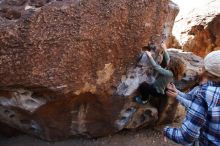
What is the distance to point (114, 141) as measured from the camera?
4.35m

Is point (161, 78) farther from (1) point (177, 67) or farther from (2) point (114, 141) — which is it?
(2) point (114, 141)

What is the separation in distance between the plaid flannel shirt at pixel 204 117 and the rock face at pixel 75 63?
101cm

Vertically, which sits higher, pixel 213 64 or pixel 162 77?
pixel 213 64

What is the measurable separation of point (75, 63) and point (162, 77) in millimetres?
762

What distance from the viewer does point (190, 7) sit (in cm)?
695

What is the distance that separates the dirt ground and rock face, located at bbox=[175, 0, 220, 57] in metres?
1.82

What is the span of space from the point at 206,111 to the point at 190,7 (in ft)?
14.2

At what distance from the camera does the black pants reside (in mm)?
3938

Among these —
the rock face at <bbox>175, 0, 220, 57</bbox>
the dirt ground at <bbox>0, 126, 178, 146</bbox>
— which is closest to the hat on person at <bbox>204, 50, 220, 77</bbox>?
the dirt ground at <bbox>0, 126, 178, 146</bbox>

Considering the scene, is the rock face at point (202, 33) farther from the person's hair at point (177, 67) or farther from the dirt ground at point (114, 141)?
the dirt ground at point (114, 141)

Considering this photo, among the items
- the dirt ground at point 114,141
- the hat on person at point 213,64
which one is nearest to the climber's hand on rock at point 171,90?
the hat on person at point 213,64

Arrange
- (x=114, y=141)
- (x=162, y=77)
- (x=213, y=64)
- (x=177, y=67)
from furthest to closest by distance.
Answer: (x=114, y=141)
(x=177, y=67)
(x=162, y=77)
(x=213, y=64)

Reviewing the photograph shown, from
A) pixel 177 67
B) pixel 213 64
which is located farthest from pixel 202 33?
pixel 213 64

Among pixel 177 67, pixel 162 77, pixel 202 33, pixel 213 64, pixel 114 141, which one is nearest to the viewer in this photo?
pixel 213 64
